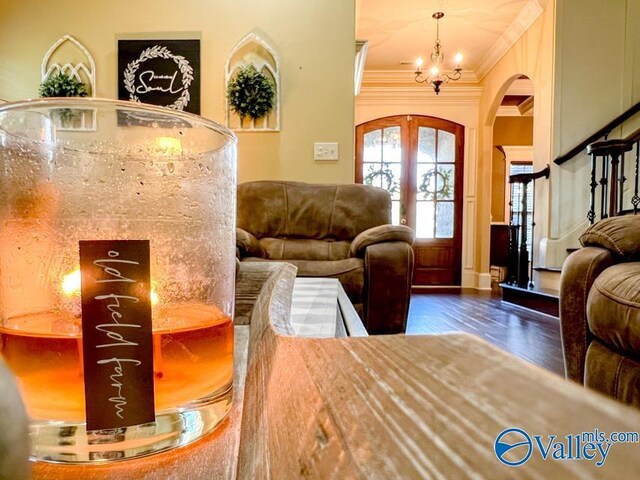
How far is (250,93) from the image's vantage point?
8.63 ft

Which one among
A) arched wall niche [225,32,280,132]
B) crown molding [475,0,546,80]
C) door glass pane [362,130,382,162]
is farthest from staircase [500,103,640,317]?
arched wall niche [225,32,280,132]

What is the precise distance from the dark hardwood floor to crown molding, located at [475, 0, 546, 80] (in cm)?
280

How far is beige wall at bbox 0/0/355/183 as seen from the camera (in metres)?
2.73

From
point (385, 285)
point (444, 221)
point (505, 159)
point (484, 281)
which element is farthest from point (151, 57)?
point (505, 159)

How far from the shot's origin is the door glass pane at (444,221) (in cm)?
530

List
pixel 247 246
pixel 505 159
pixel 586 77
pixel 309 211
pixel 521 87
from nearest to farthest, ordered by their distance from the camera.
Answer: pixel 247 246, pixel 309 211, pixel 586 77, pixel 521 87, pixel 505 159

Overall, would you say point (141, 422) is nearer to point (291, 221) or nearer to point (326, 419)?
point (326, 419)

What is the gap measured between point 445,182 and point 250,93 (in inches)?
136

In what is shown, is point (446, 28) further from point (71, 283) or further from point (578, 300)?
point (71, 283)

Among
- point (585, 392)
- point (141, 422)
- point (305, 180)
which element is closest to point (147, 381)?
point (141, 422)

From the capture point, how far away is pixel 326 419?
21cm

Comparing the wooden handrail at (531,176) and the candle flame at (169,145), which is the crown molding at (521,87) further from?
the candle flame at (169,145)

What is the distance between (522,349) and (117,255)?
8.00 ft

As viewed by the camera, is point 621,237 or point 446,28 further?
point 446,28
